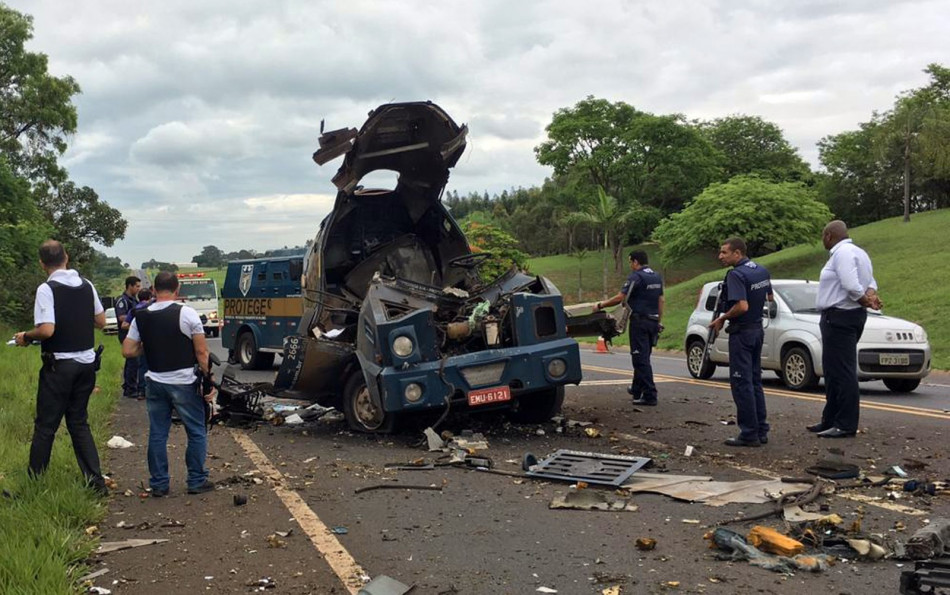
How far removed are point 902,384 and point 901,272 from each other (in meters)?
23.4

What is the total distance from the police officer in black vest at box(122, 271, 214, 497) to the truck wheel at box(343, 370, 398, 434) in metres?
2.35

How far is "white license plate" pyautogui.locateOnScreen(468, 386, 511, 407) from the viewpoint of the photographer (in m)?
7.89

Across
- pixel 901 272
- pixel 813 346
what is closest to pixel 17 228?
pixel 813 346

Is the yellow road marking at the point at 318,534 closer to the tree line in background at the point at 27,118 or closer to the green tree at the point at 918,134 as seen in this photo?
the tree line in background at the point at 27,118

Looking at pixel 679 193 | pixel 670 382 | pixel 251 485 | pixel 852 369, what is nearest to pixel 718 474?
pixel 852 369

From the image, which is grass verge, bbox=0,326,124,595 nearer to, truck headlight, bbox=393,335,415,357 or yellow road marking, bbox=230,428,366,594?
yellow road marking, bbox=230,428,366,594

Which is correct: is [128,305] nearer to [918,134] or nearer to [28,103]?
[28,103]

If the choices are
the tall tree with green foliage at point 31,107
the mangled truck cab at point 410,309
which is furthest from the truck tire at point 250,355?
the tall tree with green foliage at point 31,107

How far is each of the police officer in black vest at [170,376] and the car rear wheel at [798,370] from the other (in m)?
8.16

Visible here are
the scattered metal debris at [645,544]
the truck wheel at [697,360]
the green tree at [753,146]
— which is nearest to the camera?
the scattered metal debris at [645,544]

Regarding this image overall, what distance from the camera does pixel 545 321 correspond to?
8.58 metres

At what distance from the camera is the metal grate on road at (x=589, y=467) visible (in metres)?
6.21

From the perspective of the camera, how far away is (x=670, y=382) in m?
12.7

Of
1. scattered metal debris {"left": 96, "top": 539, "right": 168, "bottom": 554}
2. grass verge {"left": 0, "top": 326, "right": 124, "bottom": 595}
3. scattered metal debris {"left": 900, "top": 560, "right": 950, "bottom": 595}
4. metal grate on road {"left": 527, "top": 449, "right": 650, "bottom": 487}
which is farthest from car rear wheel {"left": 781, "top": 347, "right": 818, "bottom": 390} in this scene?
scattered metal debris {"left": 96, "top": 539, "right": 168, "bottom": 554}
